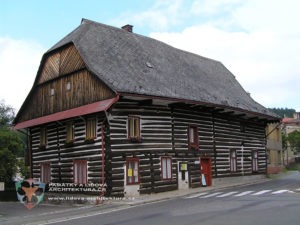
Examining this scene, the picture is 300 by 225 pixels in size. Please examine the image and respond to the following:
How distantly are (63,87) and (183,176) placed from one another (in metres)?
8.61

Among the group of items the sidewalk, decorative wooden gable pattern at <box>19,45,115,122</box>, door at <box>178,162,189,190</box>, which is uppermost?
decorative wooden gable pattern at <box>19,45,115,122</box>

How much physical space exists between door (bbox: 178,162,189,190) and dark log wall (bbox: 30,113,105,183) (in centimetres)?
512

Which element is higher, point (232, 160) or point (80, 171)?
point (232, 160)

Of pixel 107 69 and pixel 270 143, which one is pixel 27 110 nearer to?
pixel 107 69

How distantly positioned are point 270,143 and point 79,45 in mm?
31054

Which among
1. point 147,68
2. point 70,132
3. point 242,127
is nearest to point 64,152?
point 70,132

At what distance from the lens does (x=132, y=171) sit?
2255 cm

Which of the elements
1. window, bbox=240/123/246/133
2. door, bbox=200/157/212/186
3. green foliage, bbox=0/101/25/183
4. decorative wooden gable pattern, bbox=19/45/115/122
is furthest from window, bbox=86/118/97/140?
window, bbox=240/123/246/133

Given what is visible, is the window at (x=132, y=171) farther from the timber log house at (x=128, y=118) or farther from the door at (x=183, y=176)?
the door at (x=183, y=176)

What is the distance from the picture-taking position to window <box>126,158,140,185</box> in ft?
73.2

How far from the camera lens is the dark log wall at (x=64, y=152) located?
22.6m

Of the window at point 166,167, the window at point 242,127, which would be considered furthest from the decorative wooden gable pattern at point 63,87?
the window at point 242,127

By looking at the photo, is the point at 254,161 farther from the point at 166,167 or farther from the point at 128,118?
the point at 128,118

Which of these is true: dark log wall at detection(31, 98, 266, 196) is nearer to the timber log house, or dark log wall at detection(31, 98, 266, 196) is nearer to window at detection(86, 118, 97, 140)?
the timber log house
